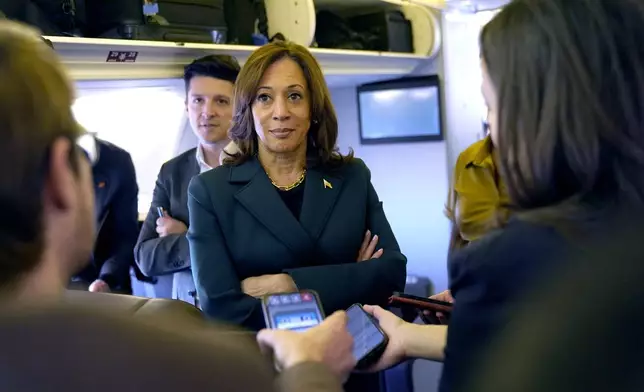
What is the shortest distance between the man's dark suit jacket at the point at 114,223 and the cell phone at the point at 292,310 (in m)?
0.94

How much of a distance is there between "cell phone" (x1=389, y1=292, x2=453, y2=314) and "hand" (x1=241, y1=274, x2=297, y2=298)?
24 centimetres

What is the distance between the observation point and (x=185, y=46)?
2047 millimetres

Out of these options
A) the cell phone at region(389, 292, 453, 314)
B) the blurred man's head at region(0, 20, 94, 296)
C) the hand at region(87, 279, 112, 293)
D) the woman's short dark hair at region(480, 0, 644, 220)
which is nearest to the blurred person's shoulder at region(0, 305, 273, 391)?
the blurred man's head at region(0, 20, 94, 296)

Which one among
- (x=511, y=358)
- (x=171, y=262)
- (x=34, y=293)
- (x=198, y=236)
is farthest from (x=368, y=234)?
(x=34, y=293)

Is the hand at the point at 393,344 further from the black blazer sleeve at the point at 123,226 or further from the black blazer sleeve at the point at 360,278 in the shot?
the black blazer sleeve at the point at 123,226

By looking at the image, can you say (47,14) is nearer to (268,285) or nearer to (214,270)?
(214,270)

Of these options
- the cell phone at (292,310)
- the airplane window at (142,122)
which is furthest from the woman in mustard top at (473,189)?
the airplane window at (142,122)

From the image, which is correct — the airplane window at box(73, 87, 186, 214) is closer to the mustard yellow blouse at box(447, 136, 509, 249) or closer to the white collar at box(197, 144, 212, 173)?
the white collar at box(197, 144, 212, 173)

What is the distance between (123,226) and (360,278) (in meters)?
0.93

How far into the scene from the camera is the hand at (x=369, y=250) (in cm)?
166

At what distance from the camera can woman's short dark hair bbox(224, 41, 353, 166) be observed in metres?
1.68

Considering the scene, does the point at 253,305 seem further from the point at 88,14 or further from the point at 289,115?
the point at 88,14

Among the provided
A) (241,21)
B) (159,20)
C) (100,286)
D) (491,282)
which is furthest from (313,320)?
(241,21)

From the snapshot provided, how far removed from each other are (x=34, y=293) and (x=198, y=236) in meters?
0.98
